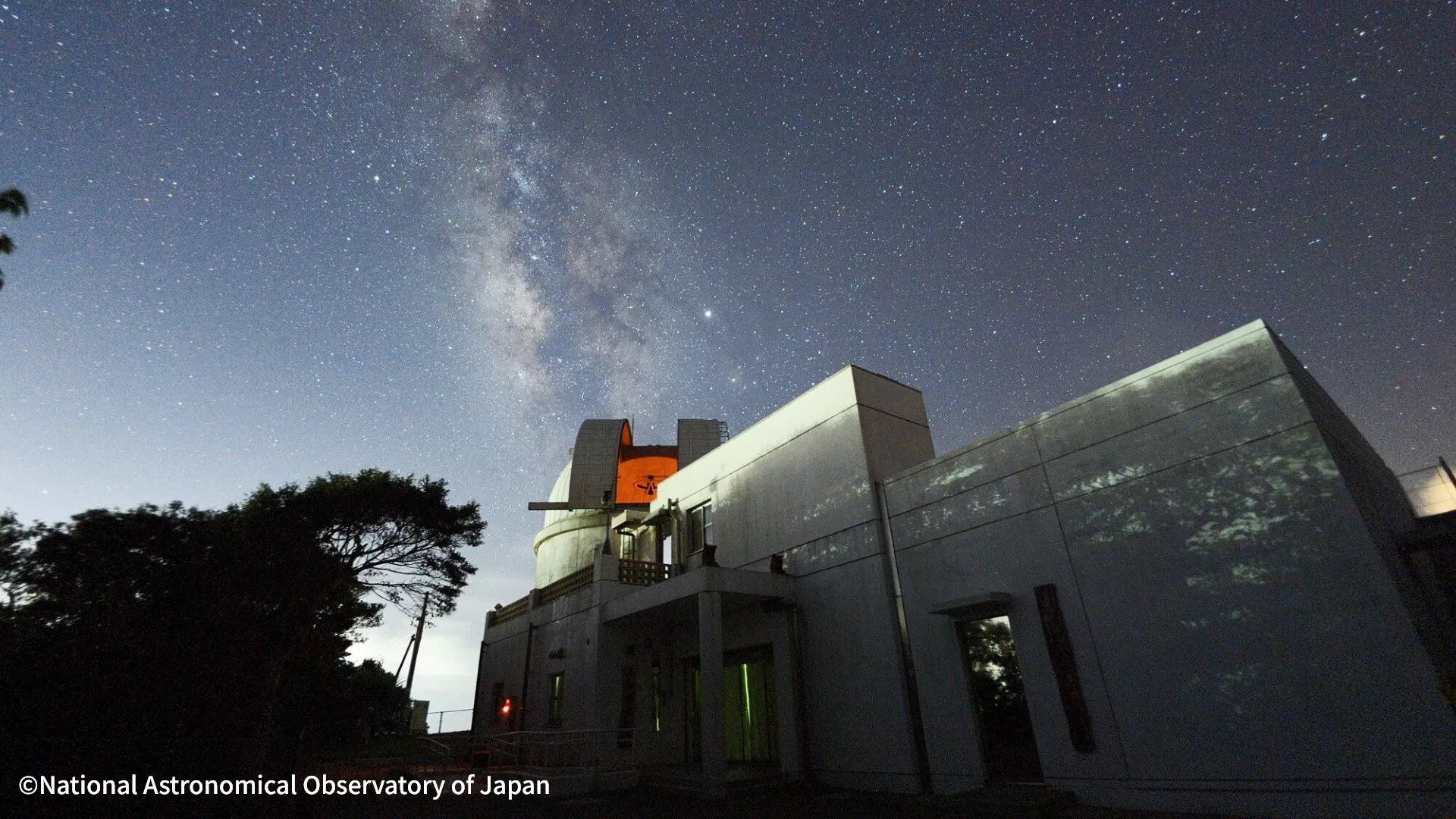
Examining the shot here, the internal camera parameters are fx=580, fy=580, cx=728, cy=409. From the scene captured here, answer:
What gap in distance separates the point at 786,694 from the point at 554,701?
830 cm

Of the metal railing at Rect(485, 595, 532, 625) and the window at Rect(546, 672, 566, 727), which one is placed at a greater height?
the metal railing at Rect(485, 595, 532, 625)

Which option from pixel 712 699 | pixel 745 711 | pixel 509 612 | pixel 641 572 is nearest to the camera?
pixel 712 699

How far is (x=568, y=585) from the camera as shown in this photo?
18734 millimetres

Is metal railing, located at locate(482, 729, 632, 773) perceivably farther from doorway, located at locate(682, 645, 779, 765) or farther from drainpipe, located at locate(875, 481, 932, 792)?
drainpipe, located at locate(875, 481, 932, 792)

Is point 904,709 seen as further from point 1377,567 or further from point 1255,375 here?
point 1255,375

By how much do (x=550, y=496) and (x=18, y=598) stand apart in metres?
19.4

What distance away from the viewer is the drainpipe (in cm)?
1089

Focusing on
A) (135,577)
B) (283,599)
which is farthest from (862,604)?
(283,599)

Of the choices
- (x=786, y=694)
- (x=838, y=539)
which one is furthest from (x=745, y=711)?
(x=838, y=539)

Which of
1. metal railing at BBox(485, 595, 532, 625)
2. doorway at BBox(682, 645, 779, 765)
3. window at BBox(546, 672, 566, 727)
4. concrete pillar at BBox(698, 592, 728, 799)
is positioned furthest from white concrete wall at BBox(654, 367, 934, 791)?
metal railing at BBox(485, 595, 532, 625)

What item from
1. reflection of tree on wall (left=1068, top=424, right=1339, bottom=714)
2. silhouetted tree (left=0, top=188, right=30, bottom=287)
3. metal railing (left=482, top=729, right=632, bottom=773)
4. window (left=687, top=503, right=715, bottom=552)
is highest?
silhouetted tree (left=0, top=188, right=30, bottom=287)

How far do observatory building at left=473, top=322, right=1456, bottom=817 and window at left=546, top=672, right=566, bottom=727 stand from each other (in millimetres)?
75

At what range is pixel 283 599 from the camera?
18125 mm

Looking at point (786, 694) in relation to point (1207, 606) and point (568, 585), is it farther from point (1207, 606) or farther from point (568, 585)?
point (568, 585)
